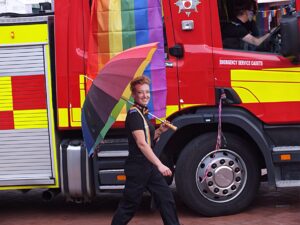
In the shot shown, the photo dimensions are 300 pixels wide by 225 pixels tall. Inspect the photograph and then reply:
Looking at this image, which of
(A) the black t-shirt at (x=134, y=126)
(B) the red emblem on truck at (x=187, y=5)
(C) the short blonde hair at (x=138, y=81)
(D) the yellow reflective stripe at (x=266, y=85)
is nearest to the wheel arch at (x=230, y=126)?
(D) the yellow reflective stripe at (x=266, y=85)

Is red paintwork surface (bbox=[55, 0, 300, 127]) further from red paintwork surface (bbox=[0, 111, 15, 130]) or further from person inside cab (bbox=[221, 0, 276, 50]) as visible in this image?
red paintwork surface (bbox=[0, 111, 15, 130])

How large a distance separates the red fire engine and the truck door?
11 millimetres

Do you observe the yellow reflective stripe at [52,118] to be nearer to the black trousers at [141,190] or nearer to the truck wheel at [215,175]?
the truck wheel at [215,175]

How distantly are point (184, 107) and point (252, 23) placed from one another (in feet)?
4.00

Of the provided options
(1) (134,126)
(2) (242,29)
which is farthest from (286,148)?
(1) (134,126)

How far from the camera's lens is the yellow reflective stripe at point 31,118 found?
6.89m

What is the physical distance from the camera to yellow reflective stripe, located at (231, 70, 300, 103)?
22.1 ft

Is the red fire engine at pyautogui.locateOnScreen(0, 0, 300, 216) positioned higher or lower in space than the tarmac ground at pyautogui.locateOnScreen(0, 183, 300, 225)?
higher

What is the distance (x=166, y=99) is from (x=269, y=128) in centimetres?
117

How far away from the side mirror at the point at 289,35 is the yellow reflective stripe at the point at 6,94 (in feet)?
9.68

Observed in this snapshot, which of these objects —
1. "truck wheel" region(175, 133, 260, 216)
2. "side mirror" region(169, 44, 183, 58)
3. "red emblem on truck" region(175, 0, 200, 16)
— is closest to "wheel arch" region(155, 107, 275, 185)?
"truck wheel" region(175, 133, 260, 216)

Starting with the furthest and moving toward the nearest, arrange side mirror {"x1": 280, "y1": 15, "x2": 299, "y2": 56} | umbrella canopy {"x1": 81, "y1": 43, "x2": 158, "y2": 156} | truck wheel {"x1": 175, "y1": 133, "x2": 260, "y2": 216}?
1. truck wheel {"x1": 175, "y1": 133, "x2": 260, "y2": 216}
2. side mirror {"x1": 280, "y1": 15, "x2": 299, "y2": 56}
3. umbrella canopy {"x1": 81, "y1": 43, "x2": 158, "y2": 156}

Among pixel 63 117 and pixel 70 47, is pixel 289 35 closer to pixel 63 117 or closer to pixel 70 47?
pixel 70 47

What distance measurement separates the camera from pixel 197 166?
686 centimetres
